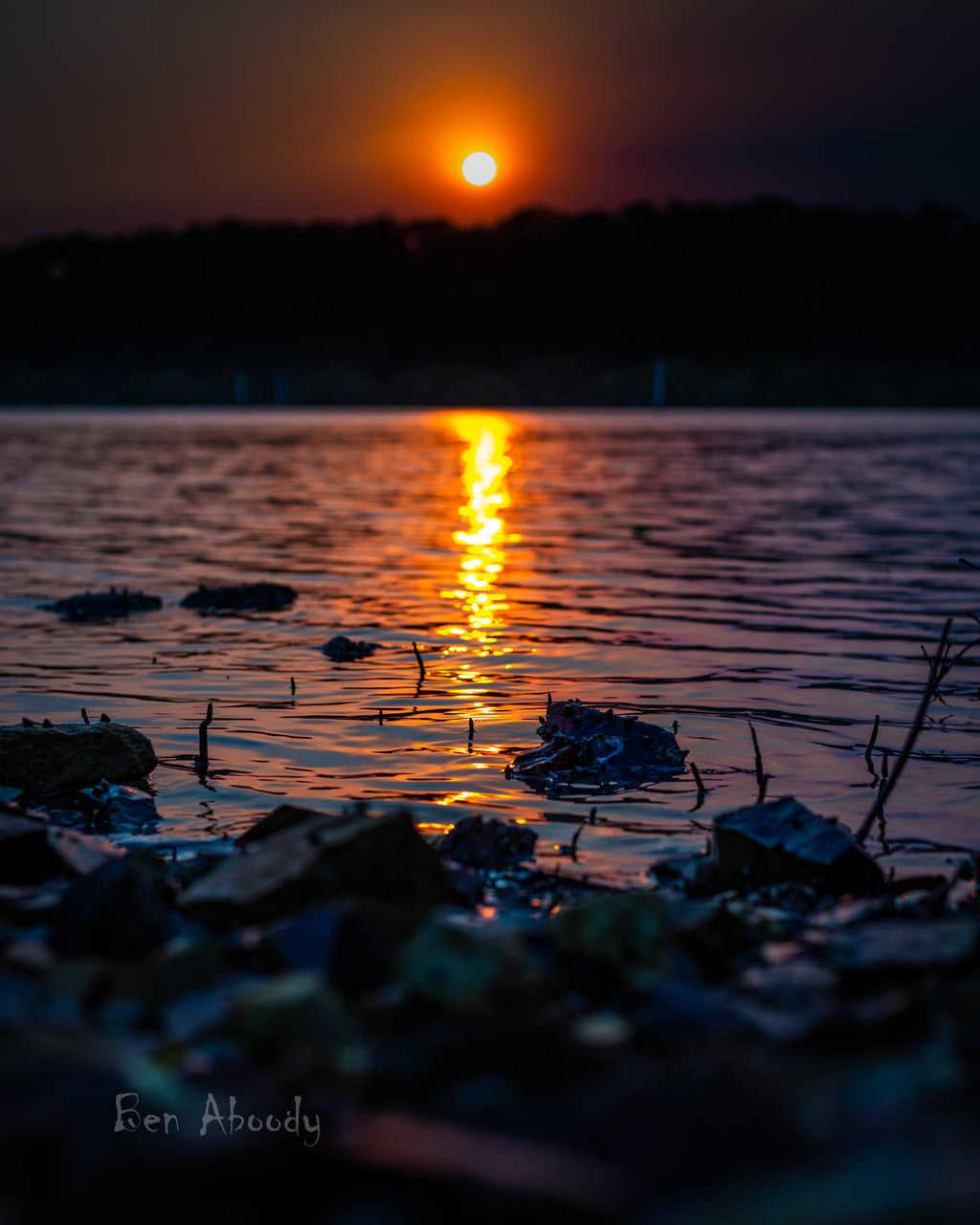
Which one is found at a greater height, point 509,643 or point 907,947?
point 907,947

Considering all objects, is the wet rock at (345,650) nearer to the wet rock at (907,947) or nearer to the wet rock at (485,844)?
the wet rock at (485,844)

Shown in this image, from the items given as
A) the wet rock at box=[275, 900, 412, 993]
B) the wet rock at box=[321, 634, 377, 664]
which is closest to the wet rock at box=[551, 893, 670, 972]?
the wet rock at box=[275, 900, 412, 993]

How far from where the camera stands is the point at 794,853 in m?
6.01

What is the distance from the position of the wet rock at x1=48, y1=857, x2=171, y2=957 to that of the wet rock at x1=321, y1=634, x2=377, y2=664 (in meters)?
8.10

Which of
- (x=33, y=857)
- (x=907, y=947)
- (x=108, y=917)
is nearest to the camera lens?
(x=907, y=947)

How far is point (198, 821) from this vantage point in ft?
24.9

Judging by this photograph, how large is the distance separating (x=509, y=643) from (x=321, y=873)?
9.10 meters

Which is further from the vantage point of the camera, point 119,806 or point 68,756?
point 68,756

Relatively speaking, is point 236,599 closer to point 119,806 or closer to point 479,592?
point 479,592

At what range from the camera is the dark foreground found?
2656 millimetres

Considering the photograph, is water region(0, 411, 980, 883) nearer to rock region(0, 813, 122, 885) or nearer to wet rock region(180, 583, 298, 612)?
wet rock region(180, 583, 298, 612)

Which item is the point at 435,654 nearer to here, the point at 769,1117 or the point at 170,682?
the point at 170,682

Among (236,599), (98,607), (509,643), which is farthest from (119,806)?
(236,599)

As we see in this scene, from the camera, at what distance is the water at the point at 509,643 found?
834cm
